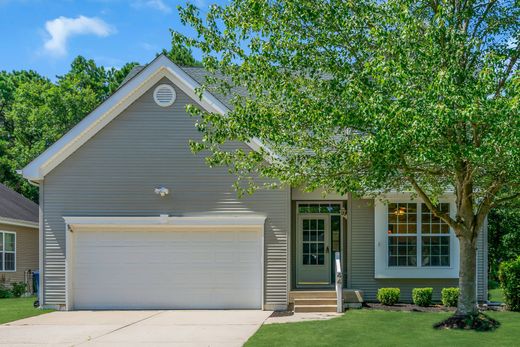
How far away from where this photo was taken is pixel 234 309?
1581 cm

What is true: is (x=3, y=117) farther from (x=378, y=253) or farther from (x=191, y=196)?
(x=378, y=253)

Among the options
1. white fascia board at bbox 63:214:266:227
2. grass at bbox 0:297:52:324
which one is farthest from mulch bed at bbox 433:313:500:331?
grass at bbox 0:297:52:324

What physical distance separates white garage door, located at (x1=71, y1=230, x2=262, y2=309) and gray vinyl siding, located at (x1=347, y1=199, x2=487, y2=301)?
2629 millimetres

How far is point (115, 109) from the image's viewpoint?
16.0 meters

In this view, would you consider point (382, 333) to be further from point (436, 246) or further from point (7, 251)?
point (7, 251)

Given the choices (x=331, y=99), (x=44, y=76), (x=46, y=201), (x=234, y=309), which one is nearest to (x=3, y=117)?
(x=44, y=76)

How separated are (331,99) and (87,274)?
877cm

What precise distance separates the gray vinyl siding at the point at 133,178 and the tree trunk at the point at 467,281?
617 centimetres

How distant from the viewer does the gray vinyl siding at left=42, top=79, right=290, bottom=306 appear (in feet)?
52.2

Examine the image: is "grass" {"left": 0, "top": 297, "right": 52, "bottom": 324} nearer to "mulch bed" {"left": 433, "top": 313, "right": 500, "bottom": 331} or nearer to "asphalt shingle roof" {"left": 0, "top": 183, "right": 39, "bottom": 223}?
"asphalt shingle roof" {"left": 0, "top": 183, "right": 39, "bottom": 223}

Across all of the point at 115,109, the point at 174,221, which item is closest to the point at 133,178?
the point at 174,221

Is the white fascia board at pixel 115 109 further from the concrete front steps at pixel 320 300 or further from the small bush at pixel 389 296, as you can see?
the small bush at pixel 389 296

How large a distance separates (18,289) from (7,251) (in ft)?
6.26

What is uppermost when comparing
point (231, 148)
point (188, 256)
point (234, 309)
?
point (231, 148)
